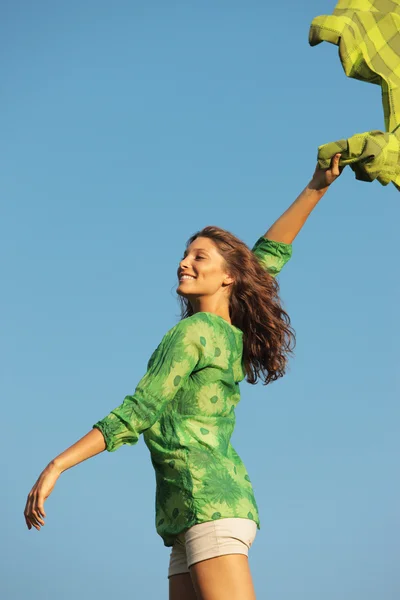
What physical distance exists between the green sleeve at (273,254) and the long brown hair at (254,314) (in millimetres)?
205

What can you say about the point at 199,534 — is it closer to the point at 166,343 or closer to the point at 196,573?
the point at 196,573

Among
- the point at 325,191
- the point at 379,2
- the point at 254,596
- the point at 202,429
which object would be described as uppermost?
the point at 379,2

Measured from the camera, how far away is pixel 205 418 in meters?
3.79

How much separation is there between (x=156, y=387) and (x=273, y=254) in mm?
1187

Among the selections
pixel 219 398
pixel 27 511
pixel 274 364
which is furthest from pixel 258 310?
pixel 27 511

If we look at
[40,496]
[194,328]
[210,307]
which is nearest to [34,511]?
[40,496]

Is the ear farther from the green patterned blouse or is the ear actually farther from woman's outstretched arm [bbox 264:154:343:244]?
woman's outstretched arm [bbox 264:154:343:244]

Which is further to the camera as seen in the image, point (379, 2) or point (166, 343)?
point (379, 2)

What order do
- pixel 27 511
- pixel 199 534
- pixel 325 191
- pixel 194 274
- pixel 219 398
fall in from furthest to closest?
pixel 325 191
pixel 194 274
pixel 219 398
pixel 199 534
pixel 27 511

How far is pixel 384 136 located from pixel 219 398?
4.86 ft

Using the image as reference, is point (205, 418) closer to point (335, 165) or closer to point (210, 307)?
point (210, 307)

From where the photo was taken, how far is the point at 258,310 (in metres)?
4.18

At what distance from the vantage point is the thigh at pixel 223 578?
3379 mm

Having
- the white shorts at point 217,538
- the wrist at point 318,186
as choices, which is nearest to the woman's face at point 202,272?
the wrist at point 318,186
